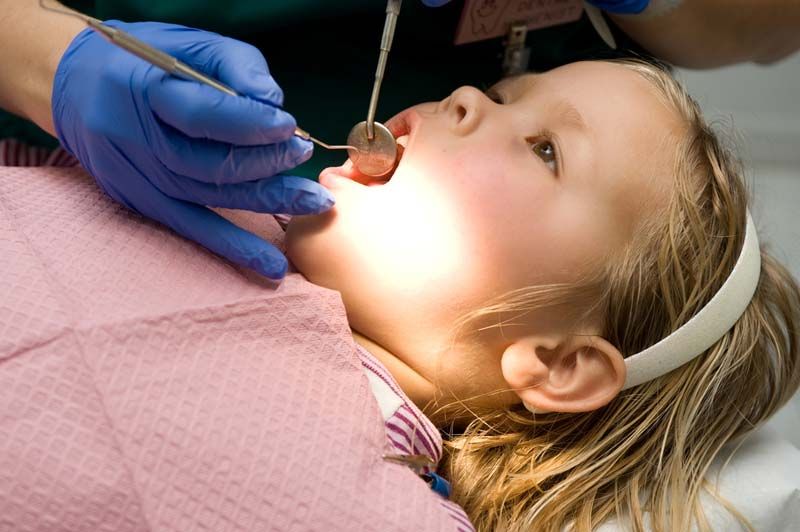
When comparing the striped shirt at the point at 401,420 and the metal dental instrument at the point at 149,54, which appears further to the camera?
the striped shirt at the point at 401,420

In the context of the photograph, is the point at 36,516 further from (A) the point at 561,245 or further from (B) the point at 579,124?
(B) the point at 579,124

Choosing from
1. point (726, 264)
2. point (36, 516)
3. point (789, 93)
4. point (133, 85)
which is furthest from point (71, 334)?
point (789, 93)

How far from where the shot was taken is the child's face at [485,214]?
1032mm

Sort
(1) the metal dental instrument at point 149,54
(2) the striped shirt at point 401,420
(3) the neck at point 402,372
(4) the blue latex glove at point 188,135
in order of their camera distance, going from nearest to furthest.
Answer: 1. (1) the metal dental instrument at point 149,54
2. (4) the blue latex glove at point 188,135
3. (2) the striped shirt at point 401,420
4. (3) the neck at point 402,372

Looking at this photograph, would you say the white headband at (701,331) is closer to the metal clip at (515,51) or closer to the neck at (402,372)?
the neck at (402,372)

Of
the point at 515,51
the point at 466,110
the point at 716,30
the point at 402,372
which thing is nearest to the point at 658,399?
the point at 402,372

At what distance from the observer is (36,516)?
0.78 m

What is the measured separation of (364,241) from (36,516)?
1.66ft

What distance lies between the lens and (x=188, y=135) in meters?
0.93

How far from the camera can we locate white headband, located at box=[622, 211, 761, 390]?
1.08 meters

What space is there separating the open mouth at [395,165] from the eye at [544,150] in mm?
172

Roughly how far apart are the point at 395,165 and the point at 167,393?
465 mm

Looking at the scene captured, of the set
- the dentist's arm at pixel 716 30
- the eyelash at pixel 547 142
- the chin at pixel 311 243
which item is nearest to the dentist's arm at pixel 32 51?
the chin at pixel 311 243

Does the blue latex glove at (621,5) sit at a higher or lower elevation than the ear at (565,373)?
higher
